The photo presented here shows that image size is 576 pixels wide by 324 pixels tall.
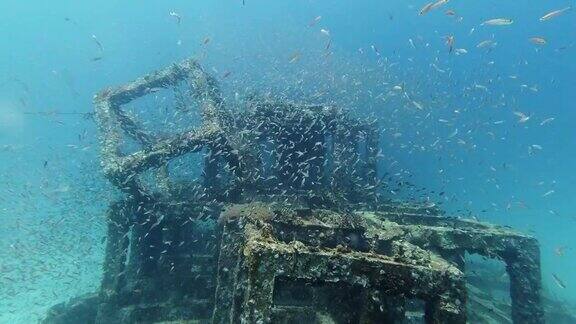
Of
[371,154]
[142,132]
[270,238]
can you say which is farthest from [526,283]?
[142,132]

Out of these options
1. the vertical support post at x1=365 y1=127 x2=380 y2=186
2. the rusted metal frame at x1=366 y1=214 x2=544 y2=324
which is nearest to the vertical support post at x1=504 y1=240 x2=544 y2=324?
the rusted metal frame at x1=366 y1=214 x2=544 y2=324

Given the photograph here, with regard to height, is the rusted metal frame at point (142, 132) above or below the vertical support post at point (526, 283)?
above

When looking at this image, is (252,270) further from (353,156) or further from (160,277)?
(353,156)

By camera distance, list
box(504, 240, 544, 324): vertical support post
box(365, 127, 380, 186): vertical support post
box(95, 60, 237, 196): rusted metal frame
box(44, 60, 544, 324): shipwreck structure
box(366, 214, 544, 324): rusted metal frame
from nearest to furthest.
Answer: box(44, 60, 544, 324): shipwreck structure, box(366, 214, 544, 324): rusted metal frame, box(504, 240, 544, 324): vertical support post, box(95, 60, 237, 196): rusted metal frame, box(365, 127, 380, 186): vertical support post

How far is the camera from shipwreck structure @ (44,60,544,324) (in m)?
4.10

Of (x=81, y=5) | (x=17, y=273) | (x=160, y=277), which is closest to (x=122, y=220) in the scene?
(x=160, y=277)

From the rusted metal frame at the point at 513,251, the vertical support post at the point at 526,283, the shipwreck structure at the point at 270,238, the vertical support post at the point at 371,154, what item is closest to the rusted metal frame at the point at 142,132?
the shipwreck structure at the point at 270,238

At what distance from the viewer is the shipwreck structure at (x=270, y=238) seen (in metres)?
4.10

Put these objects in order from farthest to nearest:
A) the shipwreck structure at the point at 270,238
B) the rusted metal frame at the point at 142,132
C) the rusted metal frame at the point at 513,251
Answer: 1. the rusted metal frame at the point at 142,132
2. the rusted metal frame at the point at 513,251
3. the shipwreck structure at the point at 270,238

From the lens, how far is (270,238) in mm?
4570

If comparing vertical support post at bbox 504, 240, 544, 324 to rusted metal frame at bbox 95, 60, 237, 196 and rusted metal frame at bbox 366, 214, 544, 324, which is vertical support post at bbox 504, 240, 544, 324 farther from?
rusted metal frame at bbox 95, 60, 237, 196

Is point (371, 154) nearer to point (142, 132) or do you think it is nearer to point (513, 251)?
point (513, 251)

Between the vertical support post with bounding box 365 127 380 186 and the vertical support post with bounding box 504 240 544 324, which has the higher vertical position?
the vertical support post with bounding box 365 127 380 186

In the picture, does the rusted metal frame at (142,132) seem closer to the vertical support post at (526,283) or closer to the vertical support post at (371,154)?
the vertical support post at (371,154)
